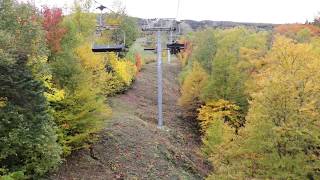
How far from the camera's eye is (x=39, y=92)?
867 inches

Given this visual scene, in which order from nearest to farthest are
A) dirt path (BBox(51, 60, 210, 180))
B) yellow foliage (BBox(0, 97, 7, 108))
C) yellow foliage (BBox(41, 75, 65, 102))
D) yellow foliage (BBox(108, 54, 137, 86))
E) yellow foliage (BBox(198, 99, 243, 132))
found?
yellow foliage (BBox(0, 97, 7, 108)) < yellow foliage (BBox(41, 75, 65, 102)) < dirt path (BBox(51, 60, 210, 180)) < yellow foliage (BBox(198, 99, 243, 132)) < yellow foliage (BBox(108, 54, 137, 86))

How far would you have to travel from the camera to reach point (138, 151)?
3312 centimetres

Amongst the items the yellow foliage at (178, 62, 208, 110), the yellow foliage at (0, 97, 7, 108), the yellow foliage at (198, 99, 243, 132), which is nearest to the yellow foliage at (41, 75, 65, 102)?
the yellow foliage at (0, 97, 7, 108)

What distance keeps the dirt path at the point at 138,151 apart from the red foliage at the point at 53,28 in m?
7.09

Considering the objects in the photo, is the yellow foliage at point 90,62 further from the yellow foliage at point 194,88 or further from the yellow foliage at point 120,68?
the yellow foliage at point 120,68

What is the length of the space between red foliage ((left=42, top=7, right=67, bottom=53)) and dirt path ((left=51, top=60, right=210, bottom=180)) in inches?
279

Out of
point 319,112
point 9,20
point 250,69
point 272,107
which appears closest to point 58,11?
point 9,20

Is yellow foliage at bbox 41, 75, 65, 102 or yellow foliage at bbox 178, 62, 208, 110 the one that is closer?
yellow foliage at bbox 41, 75, 65, 102

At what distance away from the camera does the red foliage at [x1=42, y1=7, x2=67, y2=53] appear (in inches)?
1086

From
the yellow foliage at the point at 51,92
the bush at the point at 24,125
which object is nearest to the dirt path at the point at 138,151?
the bush at the point at 24,125

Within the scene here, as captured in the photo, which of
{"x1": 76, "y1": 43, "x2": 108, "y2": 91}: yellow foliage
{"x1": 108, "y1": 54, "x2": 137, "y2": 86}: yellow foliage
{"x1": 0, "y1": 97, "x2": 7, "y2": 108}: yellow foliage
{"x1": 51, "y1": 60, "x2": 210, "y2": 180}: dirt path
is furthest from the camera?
{"x1": 108, "y1": 54, "x2": 137, "y2": 86}: yellow foliage

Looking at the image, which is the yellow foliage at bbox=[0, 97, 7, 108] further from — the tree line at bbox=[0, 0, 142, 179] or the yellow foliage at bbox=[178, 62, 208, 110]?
the yellow foliage at bbox=[178, 62, 208, 110]

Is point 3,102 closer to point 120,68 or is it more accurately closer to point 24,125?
point 24,125

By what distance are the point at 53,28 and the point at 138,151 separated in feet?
35.2
